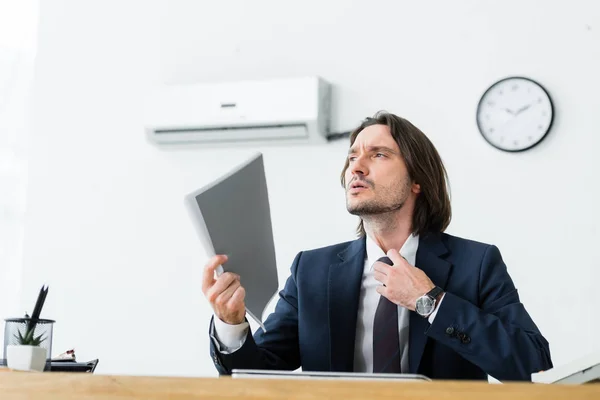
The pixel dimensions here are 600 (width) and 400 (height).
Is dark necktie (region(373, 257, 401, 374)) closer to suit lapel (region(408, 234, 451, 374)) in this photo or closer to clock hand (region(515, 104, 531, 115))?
suit lapel (region(408, 234, 451, 374))

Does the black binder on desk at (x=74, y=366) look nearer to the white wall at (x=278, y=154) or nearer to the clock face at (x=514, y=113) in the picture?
the white wall at (x=278, y=154)

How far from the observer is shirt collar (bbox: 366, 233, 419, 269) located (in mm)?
2145

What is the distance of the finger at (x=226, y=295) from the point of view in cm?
173

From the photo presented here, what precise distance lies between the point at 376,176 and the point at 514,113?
135 centimetres

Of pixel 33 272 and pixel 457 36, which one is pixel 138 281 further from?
pixel 457 36

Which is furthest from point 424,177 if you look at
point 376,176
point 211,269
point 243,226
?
point 211,269

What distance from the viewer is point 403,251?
2.15 metres

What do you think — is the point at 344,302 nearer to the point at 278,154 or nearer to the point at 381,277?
the point at 381,277

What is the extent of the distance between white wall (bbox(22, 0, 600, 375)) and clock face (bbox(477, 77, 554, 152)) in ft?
0.16

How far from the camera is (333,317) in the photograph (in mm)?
2020

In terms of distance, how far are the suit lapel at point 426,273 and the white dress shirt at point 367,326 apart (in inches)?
1.3

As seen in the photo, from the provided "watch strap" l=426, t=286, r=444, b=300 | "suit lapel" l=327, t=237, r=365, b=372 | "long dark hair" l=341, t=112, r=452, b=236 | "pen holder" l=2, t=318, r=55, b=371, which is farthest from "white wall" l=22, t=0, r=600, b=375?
"pen holder" l=2, t=318, r=55, b=371

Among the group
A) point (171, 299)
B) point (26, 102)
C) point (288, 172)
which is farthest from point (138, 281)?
point (26, 102)

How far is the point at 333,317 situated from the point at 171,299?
1792mm
